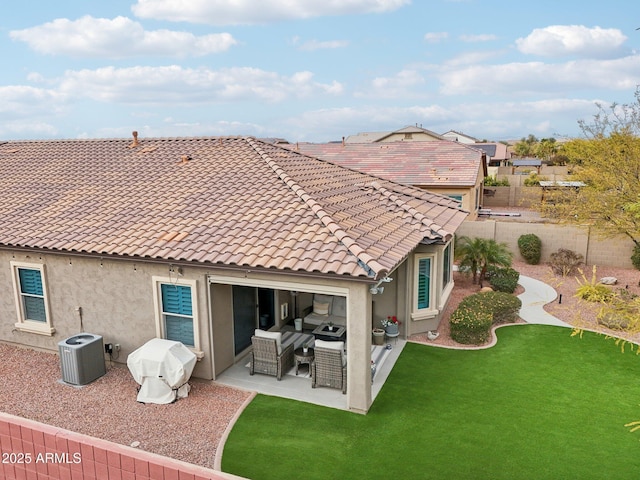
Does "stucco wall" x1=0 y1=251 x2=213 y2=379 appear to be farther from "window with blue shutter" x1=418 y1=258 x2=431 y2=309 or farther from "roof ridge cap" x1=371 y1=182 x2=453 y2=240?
"window with blue shutter" x1=418 y1=258 x2=431 y2=309

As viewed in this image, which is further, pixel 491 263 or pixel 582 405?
pixel 491 263

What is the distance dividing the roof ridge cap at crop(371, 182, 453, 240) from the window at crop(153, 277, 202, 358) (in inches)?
266

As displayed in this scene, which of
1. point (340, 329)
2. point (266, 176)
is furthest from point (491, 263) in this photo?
point (266, 176)

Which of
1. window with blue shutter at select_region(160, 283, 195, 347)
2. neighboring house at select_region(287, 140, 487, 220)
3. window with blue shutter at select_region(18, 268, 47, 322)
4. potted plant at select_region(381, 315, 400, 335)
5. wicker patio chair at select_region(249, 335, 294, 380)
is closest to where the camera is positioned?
window with blue shutter at select_region(160, 283, 195, 347)

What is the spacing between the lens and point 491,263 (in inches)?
776

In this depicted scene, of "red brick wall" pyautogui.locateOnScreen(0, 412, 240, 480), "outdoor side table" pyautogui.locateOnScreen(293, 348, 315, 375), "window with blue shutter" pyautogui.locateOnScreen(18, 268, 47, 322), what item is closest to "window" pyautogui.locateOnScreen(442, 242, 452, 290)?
"outdoor side table" pyautogui.locateOnScreen(293, 348, 315, 375)

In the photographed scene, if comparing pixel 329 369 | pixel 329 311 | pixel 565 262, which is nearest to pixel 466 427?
pixel 329 369

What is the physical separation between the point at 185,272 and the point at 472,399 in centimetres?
703

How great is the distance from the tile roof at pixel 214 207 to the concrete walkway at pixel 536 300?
13.2ft

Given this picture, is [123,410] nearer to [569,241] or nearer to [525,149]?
[569,241]

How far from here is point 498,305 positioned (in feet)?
51.9

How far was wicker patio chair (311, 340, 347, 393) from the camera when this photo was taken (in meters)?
11.0

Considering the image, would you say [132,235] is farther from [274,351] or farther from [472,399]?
[472,399]

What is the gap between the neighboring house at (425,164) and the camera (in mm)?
29391
